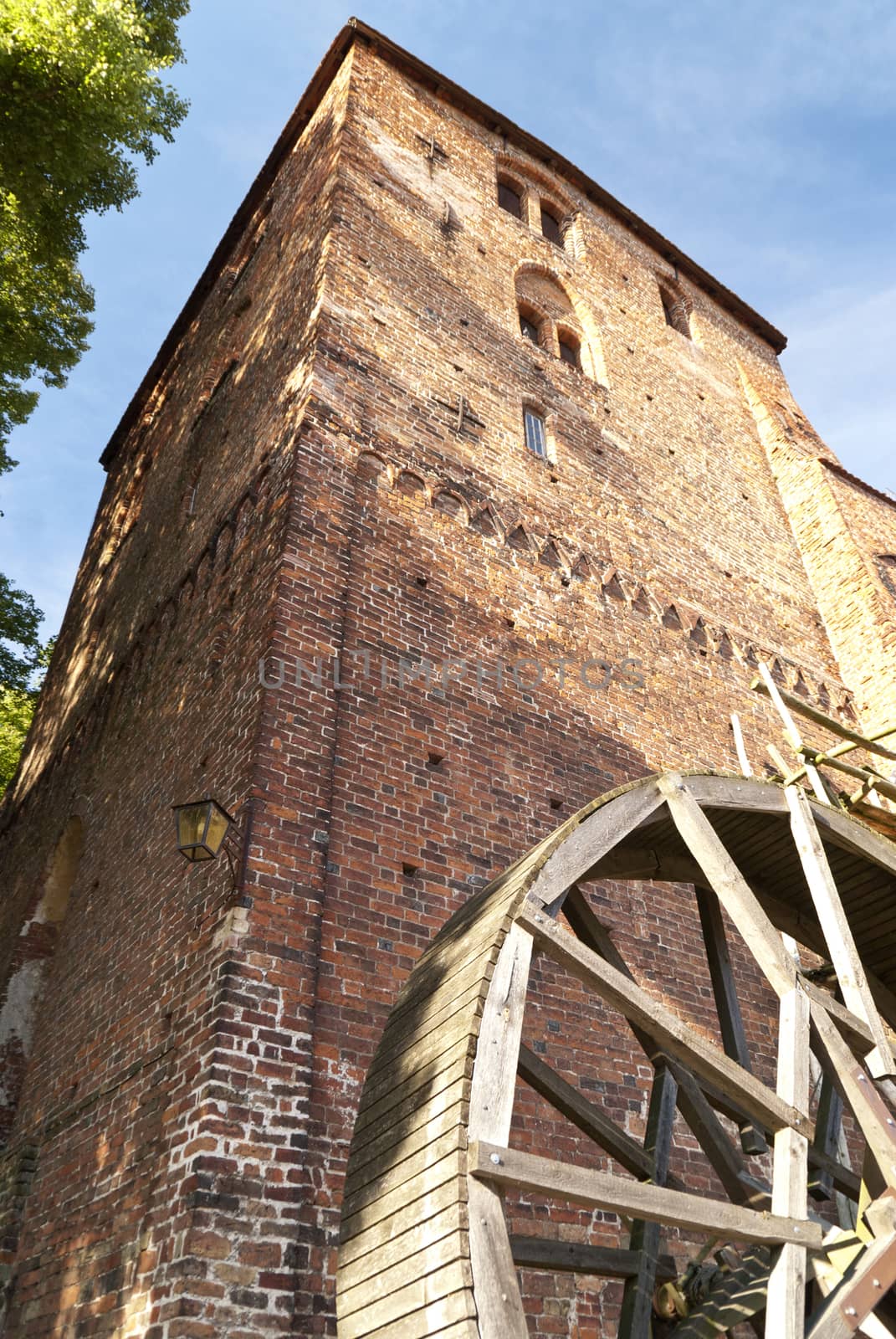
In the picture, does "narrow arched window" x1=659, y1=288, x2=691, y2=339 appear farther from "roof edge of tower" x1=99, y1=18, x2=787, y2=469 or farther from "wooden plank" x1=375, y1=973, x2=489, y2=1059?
"wooden plank" x1=375, y1=973, x2=489, y2=1059

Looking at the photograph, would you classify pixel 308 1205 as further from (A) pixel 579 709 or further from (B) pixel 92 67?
Result: (B) pixel 92 67

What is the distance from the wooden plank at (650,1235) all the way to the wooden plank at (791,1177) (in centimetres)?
62

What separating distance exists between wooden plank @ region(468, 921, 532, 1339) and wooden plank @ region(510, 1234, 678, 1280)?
69 cm

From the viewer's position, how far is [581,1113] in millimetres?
4512

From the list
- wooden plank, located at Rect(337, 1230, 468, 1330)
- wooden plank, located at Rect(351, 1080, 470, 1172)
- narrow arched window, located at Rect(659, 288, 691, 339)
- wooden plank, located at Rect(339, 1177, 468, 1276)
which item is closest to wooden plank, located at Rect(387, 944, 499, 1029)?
wooden plank, located at Rect(351, 1080, 470, 1172)

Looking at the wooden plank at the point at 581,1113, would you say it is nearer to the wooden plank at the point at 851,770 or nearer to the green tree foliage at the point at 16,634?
the wooden plank at the point at 851,770

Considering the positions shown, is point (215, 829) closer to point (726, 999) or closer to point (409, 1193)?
point (409, 1193)

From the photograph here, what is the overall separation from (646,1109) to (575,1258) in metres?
1.88

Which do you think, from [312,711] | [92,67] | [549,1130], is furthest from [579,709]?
[92,67]

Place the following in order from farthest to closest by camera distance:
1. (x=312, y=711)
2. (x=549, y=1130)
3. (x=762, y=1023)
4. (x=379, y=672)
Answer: (x=762, y=1023) → (x=379, y=672) → (x=312, y=711) → (x=549, y=1130)

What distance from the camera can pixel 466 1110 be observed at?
10.6 ft

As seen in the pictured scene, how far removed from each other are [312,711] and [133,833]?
89.8 inches

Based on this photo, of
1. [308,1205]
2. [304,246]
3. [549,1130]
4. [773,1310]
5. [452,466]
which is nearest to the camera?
[773,1310]

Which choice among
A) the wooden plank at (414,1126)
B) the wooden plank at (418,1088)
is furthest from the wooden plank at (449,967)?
the wooden plank at (414,1126)
